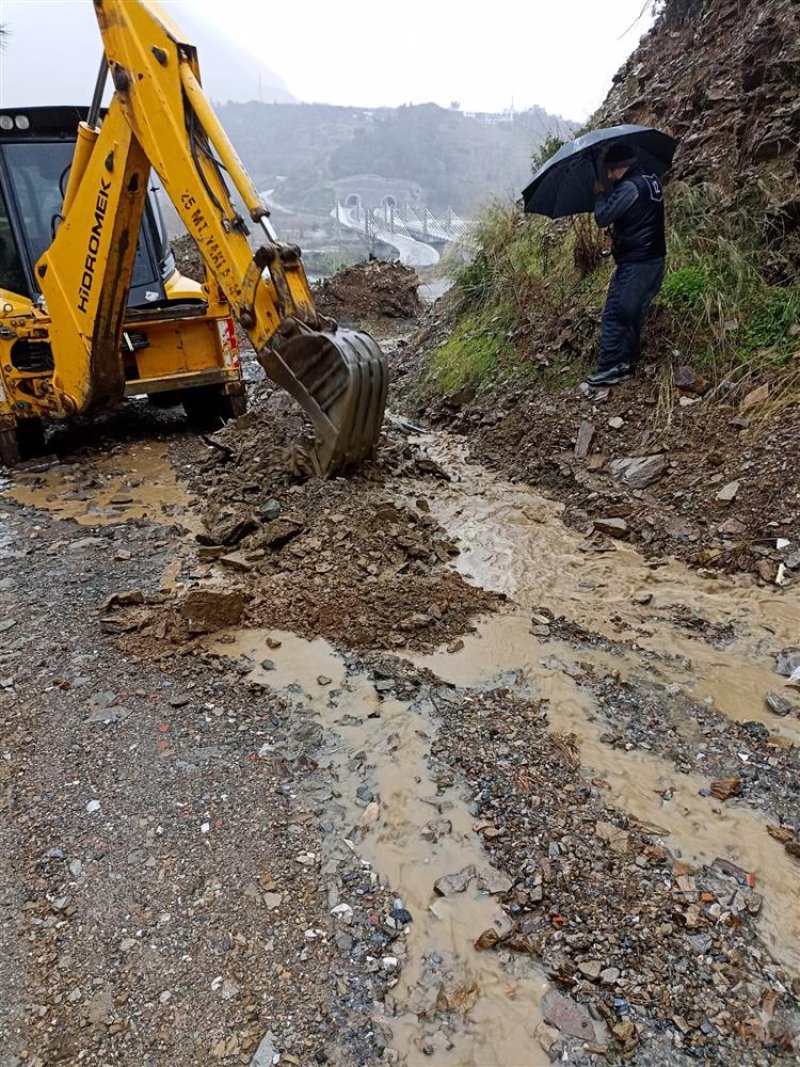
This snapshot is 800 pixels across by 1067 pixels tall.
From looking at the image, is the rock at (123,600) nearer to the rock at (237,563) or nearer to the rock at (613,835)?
the rock at (237,563)

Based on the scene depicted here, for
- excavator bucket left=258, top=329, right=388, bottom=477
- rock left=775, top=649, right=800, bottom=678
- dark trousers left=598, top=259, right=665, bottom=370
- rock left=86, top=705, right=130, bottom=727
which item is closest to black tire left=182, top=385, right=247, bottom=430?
excavator bucket left=258, top=329, right=388, bottom=477

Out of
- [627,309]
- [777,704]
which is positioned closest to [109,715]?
[777,704]

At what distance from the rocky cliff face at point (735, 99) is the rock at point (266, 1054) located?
587 cm

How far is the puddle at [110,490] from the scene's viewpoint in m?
5.26

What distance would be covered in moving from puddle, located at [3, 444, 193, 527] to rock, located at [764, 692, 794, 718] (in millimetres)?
3763

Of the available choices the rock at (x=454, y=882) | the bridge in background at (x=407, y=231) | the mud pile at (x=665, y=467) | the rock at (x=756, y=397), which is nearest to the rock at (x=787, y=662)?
the mud pile at (x=665, y=467)

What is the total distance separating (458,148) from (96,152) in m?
71.4

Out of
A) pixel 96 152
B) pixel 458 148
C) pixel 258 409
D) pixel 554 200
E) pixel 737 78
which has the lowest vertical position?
pixel 258 409

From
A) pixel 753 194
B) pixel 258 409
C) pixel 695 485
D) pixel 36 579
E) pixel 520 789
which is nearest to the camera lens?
pixel 520 789

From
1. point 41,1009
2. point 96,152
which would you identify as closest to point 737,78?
point 96,152

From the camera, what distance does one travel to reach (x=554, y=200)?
5789 mm

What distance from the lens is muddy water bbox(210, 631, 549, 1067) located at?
180 centimetres

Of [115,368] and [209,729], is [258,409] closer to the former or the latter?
[115,368]

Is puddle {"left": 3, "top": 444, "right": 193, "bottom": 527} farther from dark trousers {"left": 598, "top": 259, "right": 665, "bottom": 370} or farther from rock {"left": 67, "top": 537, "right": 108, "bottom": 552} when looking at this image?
dark trousers {"left": 598, "top": 259, "right": 665, "bottom": 370}
